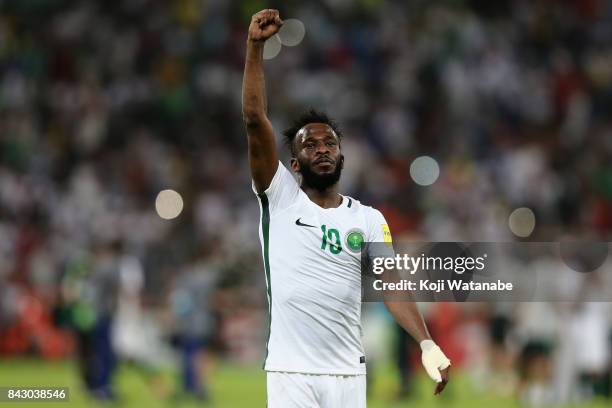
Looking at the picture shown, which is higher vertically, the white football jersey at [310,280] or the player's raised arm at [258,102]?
the player's raised arm at [258,102]

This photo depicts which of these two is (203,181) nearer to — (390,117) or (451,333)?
(390,117)

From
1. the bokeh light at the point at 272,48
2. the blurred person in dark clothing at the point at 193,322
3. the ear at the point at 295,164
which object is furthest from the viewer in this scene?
the bokeh light at the point at 272,48

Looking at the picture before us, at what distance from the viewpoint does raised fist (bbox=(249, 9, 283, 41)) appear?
586cm

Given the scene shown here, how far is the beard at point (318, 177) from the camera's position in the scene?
6062mm

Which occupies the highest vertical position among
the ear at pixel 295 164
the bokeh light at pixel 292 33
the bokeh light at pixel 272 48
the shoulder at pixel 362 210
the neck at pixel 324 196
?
the bokeh light at pixel 292 33

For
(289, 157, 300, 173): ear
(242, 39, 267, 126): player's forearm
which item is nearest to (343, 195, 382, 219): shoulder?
(289, 157, 300, 173): ear

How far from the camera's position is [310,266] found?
19.7ft

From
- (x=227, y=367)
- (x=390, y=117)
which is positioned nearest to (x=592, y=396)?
(x=227, y=367)

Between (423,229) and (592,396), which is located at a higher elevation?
(423,229)

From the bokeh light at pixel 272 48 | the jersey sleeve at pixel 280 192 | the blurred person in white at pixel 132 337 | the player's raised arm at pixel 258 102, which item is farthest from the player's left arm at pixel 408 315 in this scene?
the bokeh light at pixel 272 48

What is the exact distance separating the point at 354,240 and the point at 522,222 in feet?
42.1

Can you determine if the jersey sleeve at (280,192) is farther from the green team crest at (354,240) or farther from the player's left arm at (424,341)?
the player's left arm at (424,341)

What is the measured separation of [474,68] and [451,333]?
5.74 meters

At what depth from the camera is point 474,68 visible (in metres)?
21.3
